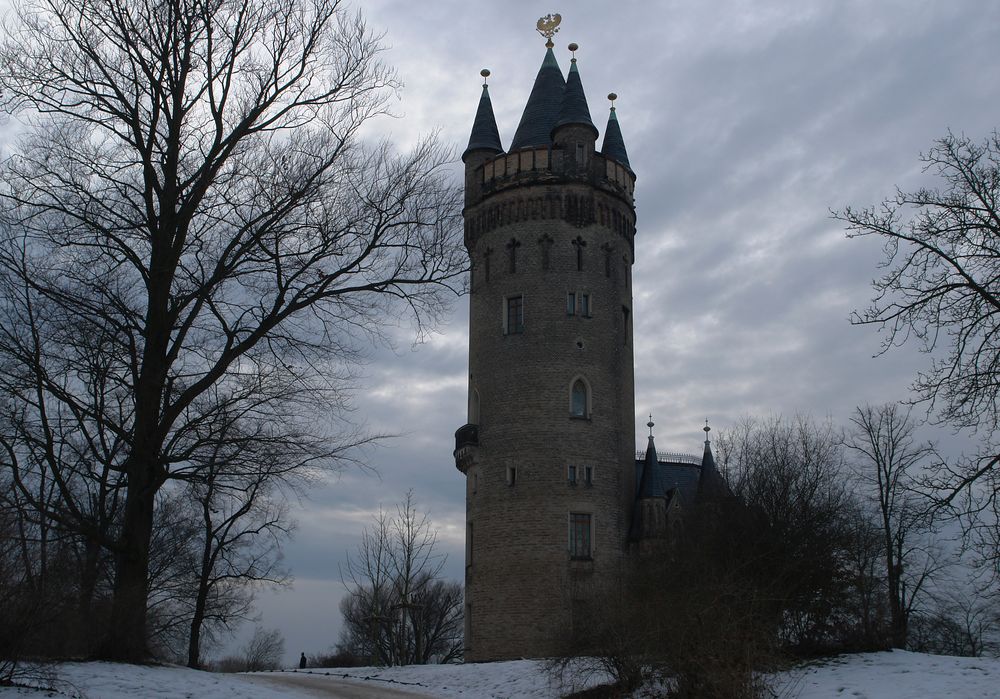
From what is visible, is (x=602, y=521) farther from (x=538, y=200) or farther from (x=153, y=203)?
(x=153, y=203)

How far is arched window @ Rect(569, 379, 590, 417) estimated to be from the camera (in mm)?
35250

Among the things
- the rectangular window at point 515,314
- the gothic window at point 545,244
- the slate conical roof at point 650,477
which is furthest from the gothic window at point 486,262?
the slate conical roof at point 650,477

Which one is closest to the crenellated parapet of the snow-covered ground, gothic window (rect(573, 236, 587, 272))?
gothic window (rect(573, 236, 587, 272))

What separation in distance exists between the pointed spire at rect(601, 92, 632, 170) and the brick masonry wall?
2.29 metres

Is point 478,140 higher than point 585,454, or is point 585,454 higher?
point 478,140

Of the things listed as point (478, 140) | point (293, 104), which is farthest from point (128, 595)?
point (478, 140)

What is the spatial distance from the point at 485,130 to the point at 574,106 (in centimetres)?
448

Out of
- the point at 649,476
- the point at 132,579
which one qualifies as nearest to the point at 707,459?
the point at 649,476

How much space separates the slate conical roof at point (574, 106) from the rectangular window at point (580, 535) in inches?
571

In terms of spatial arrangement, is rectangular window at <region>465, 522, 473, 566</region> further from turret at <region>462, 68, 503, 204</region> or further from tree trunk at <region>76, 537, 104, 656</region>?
tree trunk at <region>76, 537, 104, 656</region>

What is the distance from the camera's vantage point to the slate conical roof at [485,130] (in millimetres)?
40219

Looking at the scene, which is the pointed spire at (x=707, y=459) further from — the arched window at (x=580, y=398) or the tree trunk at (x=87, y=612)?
the tree trunk at (x=87, y=612)

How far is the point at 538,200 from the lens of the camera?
3697cm

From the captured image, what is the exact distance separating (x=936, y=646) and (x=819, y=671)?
15379mm
